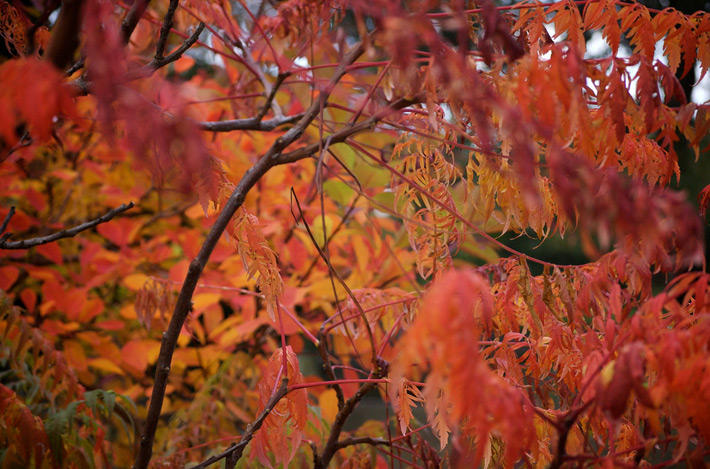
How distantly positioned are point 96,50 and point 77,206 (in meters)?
1.40

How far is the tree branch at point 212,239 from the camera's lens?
0.59m

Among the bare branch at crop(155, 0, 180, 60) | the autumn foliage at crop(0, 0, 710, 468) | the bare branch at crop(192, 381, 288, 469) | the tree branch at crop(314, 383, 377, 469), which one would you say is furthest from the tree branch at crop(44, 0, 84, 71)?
the tree branch at crop(314, 383, 377, 469)

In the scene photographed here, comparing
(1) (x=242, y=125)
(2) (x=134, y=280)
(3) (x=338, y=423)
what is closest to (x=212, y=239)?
(1) (x=242, y=125)

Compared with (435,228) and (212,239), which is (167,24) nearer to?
(212,239)

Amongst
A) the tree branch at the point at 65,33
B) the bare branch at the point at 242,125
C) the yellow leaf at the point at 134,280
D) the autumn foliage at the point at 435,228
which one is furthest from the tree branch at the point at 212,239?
the yellow leaf at the point at 134,280

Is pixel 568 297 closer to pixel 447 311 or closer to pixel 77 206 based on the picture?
pixel 447 311

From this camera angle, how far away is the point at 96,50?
0.34m

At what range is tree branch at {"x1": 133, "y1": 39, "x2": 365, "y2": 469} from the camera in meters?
0.59

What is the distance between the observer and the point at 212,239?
597 millimetres

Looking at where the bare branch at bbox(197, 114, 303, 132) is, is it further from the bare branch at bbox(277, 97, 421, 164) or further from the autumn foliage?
the bare branch at bbox(277, 97, 421, 164)

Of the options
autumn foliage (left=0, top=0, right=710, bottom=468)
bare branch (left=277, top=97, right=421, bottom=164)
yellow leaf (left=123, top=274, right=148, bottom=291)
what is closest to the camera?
autumn foliage (left=0, top=0, right=710, bottom=468)

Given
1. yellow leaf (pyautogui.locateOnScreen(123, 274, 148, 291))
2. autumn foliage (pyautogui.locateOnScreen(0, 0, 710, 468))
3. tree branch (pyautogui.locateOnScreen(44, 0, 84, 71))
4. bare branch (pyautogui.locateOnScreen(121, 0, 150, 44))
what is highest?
bare branch (pyautogui.locateOnScreen(121, 0, 150, 44))

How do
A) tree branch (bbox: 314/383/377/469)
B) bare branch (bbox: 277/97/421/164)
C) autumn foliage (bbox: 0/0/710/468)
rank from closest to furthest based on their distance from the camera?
autumn foliage (bbox: 0/0/710/468)
bare branch (bbox: 277/97/421/164)
tree branch (bbox: 314/383/377/469)

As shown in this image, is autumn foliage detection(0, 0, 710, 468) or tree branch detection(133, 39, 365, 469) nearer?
autumn foliage detection(0, 0, 710, 468)
